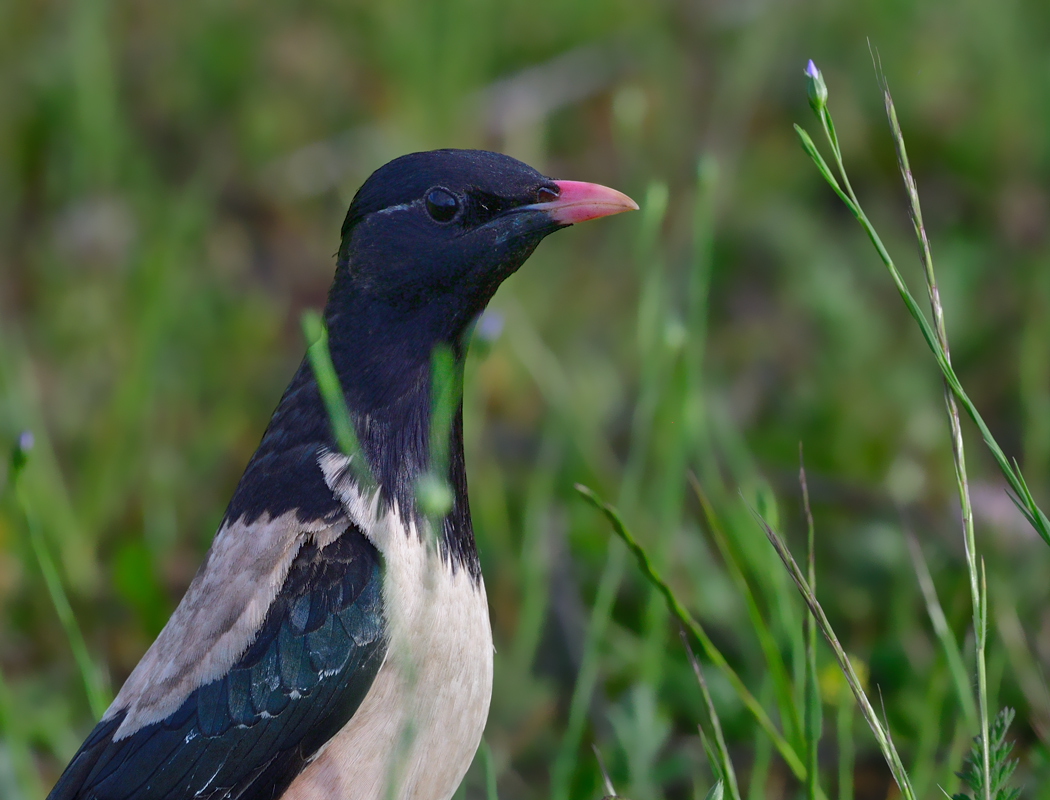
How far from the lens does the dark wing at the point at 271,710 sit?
2203mm

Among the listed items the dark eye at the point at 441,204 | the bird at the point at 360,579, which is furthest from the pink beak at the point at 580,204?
the dark eye at the point at 441,204

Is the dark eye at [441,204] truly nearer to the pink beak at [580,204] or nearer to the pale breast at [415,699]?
the pink beak at [580,204]

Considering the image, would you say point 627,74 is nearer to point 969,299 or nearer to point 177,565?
point 969,299

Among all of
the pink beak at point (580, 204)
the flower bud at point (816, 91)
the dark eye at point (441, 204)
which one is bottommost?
the pink beak at point (580, 204)

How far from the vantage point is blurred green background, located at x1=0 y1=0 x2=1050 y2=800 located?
3.18 metres

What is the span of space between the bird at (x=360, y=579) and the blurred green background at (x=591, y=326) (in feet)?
1.07

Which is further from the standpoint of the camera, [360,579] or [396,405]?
[396,405]

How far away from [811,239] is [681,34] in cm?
181

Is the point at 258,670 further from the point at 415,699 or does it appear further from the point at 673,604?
the point at 673,604

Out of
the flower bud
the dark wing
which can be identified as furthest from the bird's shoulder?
the flower bud

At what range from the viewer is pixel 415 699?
2223 mm

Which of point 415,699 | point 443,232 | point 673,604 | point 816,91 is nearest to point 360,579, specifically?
point 415,699

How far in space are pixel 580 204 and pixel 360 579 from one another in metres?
0.89

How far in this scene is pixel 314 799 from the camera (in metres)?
2.24
